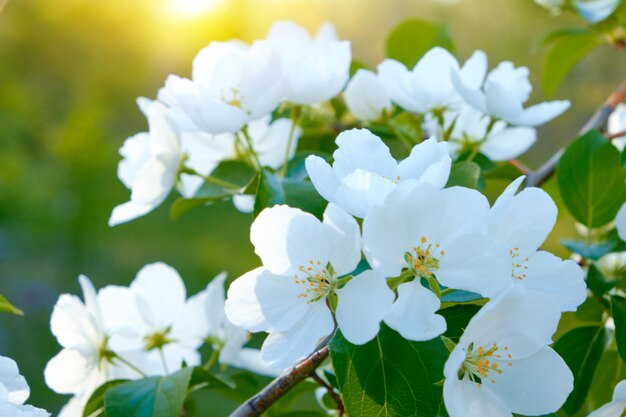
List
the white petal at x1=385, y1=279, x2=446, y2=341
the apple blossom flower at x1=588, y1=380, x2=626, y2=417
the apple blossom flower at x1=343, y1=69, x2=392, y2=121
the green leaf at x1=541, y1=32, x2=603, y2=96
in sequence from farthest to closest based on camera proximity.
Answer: the green leaf at x1=541, y1=32, x2=603, y2=96, the apple blossom flower at x1=343, y1=69, x2=392, y2=121, the apple blossom flower at x1=588, y1=380, x2=626, y2=417, the white petal at x1=385, y1=279, x2=446, y2=341

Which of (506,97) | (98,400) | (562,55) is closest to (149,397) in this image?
(98,400)

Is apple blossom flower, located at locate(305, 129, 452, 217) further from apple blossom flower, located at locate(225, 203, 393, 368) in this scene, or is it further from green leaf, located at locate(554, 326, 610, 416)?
green leaf, located at locate(554, 326, 610, 416)

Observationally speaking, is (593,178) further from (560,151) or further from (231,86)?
(231,86)

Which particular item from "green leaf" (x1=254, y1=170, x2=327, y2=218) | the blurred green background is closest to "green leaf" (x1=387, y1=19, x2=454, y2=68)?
"green leaf" (x1=254, y1=170, x2=327, y2=218)

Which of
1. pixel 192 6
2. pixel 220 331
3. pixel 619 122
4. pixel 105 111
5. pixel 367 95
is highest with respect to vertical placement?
pixel 367 95

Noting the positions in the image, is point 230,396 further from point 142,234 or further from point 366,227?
point 142,234

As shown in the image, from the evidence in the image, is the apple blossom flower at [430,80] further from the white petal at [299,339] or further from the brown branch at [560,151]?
the white petal at [299,339]
